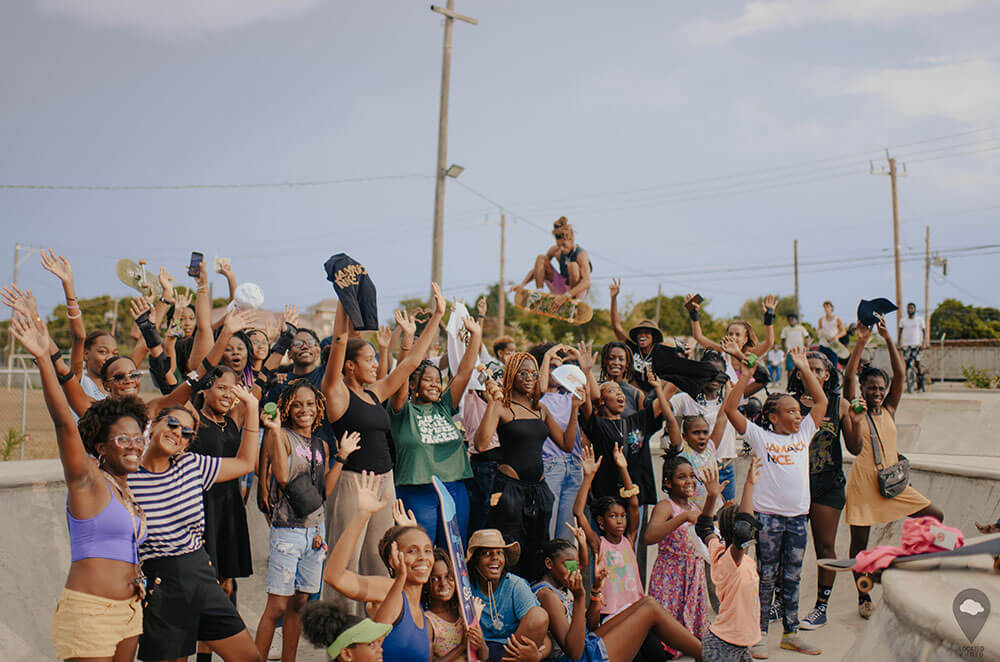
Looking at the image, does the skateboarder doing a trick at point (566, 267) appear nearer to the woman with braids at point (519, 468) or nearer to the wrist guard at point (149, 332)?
the woman with braids at point (519, 468)

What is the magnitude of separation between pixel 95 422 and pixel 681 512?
3674mm

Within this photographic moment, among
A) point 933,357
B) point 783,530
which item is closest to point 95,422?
point 783,530

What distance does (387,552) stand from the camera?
3.62m

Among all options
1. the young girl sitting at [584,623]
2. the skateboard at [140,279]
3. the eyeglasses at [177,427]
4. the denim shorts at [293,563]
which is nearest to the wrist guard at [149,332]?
the skateboard at [140,279]

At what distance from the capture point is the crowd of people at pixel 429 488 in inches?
129

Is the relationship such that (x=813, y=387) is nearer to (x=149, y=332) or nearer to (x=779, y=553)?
(x=779, y=553)

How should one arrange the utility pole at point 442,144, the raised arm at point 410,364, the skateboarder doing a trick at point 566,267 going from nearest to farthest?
1. the raised arm at point 410,364
2. the skateboarder doing a trick at point 566,267
3. the utility pole at point 442,144

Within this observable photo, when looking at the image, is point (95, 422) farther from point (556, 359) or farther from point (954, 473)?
point (954, 473)

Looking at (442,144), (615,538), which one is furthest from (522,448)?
(442,144)

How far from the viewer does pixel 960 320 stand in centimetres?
4200

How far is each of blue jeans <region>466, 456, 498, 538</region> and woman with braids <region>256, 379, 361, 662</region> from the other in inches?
46.8

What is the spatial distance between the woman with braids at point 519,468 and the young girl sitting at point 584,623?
558mm

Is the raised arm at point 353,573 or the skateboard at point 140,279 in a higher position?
the skateboard at point 140,279

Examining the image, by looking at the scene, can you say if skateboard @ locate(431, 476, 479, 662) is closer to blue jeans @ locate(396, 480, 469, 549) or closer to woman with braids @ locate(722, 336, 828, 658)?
blue jeans @ locate(396, 480, 469, 549)
